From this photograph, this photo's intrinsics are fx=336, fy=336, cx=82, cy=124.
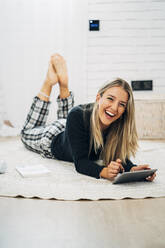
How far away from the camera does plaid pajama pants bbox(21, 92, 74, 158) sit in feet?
7.26

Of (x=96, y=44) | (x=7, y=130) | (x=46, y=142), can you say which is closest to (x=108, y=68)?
(x=96, y=44)

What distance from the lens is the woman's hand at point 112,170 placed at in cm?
161

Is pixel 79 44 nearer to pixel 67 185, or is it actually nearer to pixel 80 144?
pixel 80 144

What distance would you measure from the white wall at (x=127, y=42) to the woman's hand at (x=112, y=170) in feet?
6.65

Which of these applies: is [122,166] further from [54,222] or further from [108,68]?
[108,68]

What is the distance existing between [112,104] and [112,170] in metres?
0.33

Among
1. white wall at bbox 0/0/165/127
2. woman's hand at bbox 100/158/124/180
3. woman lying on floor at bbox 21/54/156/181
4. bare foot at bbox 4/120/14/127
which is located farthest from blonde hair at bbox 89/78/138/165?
bare foot at bbox 4/120/14/127

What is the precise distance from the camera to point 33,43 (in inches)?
139

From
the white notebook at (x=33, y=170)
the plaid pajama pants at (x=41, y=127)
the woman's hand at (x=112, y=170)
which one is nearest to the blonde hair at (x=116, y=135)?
the woman's hand at (x=112, y=170)

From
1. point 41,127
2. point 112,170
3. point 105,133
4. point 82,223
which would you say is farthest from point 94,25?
point 82,223

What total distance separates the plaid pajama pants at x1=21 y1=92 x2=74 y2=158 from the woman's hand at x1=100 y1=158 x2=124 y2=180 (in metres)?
0.58

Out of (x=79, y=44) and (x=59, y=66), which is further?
(x=79, y=44)

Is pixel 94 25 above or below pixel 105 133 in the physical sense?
above

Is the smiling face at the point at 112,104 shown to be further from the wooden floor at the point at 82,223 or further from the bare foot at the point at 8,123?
the bare foot at the point at 8,123
